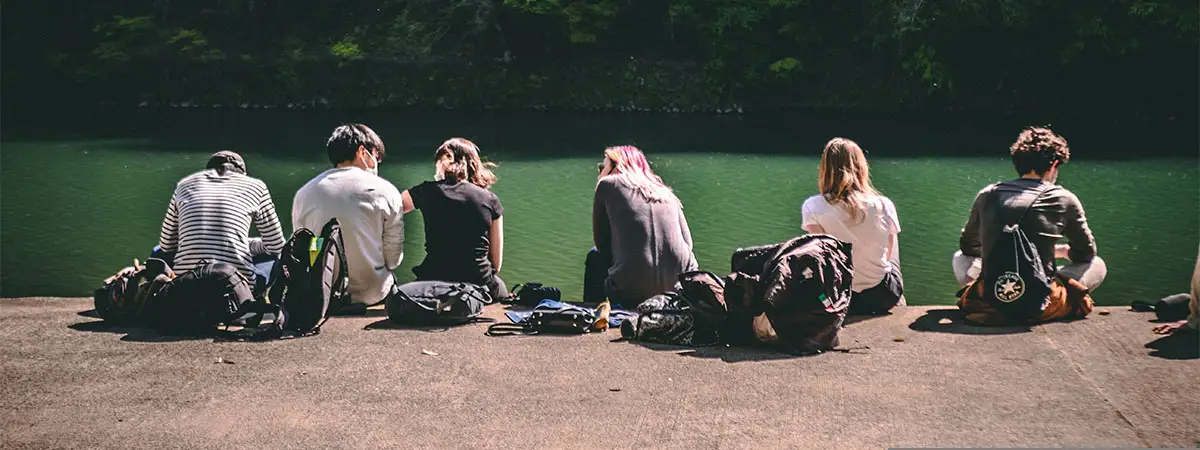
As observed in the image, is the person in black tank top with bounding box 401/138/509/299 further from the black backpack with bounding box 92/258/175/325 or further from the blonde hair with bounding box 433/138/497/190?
the black backpack with bounding box 92/258/175/325

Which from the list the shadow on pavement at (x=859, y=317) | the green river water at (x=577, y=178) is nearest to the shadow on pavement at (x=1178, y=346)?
the shadow on pavement at (x=859, y=317)

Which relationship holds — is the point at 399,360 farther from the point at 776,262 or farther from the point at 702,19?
the point at 702,19

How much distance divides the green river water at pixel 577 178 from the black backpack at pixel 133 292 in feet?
9.40

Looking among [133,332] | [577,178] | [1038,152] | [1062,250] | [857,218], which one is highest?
[1038,152]

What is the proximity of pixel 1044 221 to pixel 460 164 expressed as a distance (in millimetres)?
2559

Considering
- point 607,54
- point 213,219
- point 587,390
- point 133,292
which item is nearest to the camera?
point 587,390

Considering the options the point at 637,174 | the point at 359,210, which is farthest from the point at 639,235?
the point at 359,210

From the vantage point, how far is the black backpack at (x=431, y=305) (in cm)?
534

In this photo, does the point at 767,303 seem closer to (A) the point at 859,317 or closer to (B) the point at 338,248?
(A) the point at 859,317

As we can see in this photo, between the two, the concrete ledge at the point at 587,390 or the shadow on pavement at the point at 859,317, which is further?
the shadow on pavement at the point at 859,317

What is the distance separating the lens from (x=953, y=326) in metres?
5.36

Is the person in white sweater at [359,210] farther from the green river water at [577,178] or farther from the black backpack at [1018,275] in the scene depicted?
the black backpack at [1018,275]

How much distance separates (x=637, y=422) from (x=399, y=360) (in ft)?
3.86

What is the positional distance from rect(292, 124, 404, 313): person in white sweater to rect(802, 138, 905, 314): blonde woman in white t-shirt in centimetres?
187
